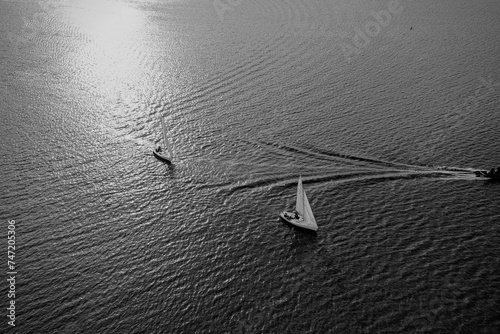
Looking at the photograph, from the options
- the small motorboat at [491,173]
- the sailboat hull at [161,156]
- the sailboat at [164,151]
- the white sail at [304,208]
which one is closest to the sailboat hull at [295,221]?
the white sail at [304,208]

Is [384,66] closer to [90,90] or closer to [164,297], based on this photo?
[90,90]

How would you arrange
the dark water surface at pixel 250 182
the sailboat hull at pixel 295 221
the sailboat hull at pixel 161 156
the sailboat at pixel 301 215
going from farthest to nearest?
the sailboat hull at pixel 161 156, the sailboat at pixel 301 215, the sailboat hull at pixel 295 221, the dark water surface at pixel 250 182

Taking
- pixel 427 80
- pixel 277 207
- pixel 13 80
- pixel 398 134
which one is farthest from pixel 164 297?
pixel 427 80

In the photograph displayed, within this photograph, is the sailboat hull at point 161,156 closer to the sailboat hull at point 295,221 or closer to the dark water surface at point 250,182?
the dark water surface at point 250,182

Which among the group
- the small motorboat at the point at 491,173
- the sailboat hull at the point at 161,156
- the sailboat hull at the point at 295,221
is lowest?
the small motorboat at the point at 491,173

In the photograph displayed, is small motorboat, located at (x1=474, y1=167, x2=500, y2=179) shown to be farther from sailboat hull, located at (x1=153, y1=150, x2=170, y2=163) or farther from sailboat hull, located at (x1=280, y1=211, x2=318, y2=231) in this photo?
sailboat hull, located at (x1=153, y1=150, x2=170, y2=163)

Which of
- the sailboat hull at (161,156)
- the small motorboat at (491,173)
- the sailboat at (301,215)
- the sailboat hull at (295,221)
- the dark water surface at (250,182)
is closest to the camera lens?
the dark water surface at (250,182)
